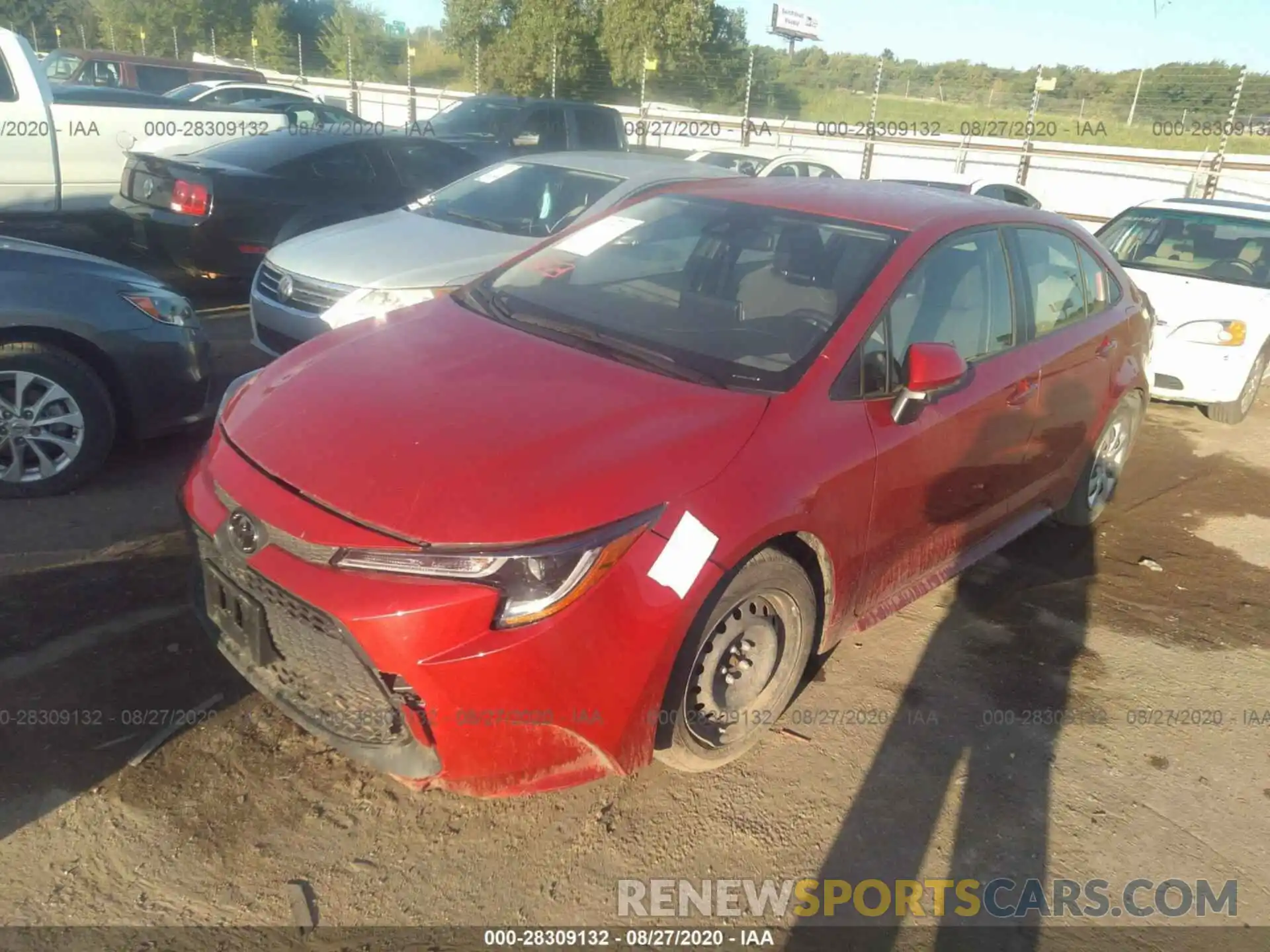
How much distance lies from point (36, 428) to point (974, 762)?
13.4 feet

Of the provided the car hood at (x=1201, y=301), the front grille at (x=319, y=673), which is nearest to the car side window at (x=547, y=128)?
the car hood at (x=1201, y=301)

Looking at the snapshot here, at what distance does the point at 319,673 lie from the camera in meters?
2.55

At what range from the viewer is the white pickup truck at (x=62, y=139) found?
7.71 metres

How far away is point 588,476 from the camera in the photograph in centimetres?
252

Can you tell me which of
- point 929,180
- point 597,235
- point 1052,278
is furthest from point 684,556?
point 929,180

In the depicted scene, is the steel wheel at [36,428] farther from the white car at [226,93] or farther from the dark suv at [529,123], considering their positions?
the white car at [226,93]

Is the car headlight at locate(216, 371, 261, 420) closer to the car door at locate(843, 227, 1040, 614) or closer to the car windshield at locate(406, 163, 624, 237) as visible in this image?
the car door at locate(843, 227, 1040, 614)

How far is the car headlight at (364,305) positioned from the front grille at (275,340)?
0.96 feet

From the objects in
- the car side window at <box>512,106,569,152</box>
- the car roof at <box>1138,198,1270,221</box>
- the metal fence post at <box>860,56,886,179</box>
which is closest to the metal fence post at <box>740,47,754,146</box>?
the metal fence post at <box>860,56,886,179</box>

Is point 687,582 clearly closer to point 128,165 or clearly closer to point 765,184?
point 765,184

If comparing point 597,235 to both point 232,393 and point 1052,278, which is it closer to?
point 232,393

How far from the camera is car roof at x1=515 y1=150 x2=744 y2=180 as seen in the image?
693 cm

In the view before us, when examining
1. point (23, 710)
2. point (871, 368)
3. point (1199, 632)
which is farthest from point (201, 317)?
point (1199, 632)

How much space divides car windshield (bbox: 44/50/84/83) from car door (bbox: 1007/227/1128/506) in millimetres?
23558
